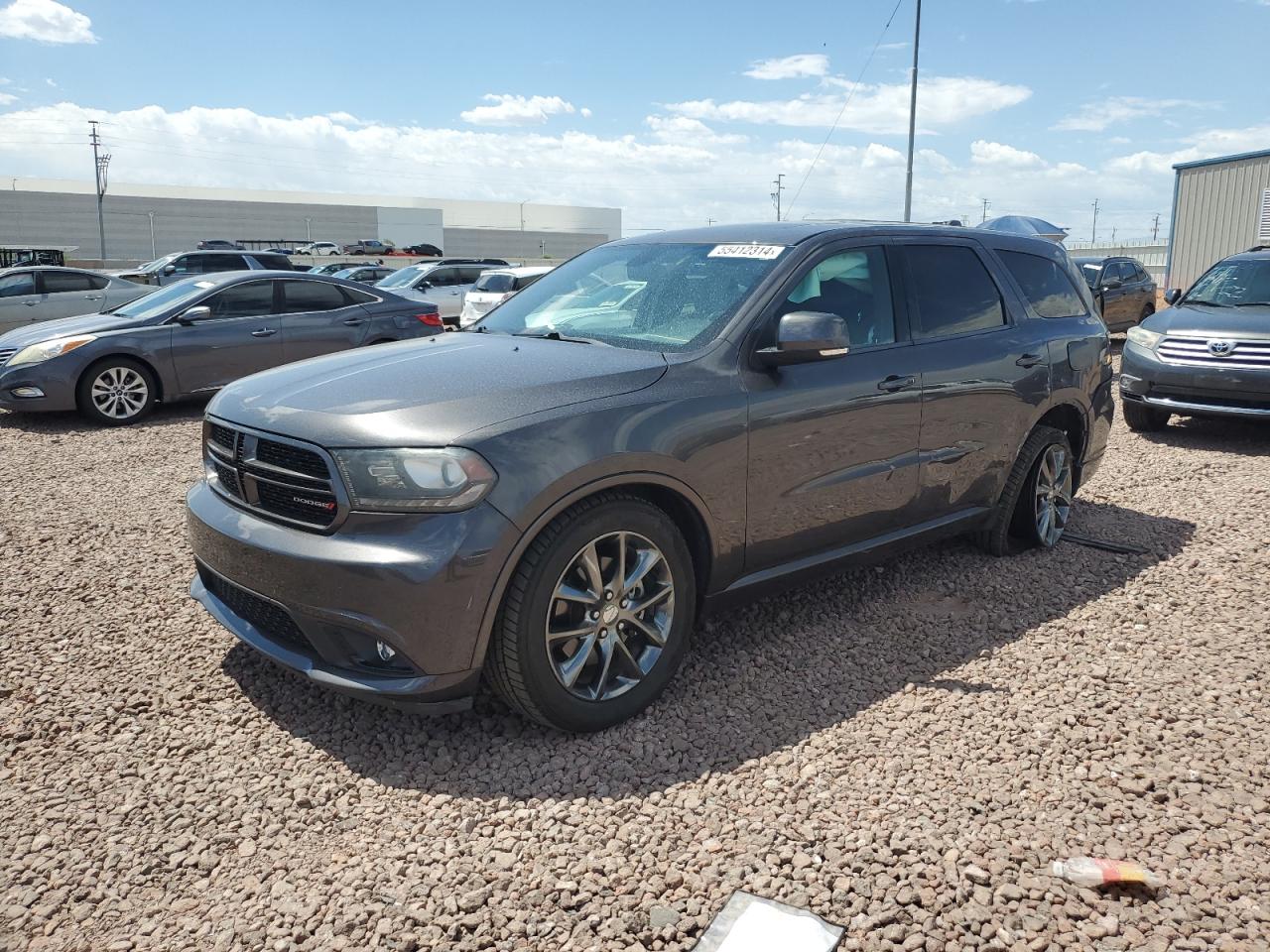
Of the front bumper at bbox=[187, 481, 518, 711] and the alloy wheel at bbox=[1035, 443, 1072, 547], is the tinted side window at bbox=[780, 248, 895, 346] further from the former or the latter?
the front bumper at bbox=[187, 481, 518, 711]

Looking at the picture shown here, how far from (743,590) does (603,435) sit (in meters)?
1.00

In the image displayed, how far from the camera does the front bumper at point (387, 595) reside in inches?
118

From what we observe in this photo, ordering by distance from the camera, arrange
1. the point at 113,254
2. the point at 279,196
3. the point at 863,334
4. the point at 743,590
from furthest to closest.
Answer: the point at 279,196 → the point at 113,254 → the point at 863,334 → the point at 743,590

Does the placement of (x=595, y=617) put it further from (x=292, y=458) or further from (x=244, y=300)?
(x=244, y=300)

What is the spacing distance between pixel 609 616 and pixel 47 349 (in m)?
8.26

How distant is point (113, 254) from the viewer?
80.6 meters

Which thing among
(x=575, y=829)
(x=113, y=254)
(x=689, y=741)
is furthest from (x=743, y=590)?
(x=113, y=254)

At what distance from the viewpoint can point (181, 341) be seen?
9773 millimetres

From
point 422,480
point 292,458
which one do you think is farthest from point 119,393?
point 422,480

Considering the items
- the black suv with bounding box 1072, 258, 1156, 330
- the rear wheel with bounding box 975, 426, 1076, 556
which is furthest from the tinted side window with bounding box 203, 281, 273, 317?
the black suv with bounding box 1072, 258, 1156, 330

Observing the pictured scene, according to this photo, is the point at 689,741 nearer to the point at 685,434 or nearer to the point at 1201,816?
the point at 685,434

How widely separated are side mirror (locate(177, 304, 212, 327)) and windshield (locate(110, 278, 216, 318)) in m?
0.16

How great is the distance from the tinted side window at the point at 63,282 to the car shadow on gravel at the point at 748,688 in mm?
12313

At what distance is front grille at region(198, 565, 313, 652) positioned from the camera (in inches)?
130
